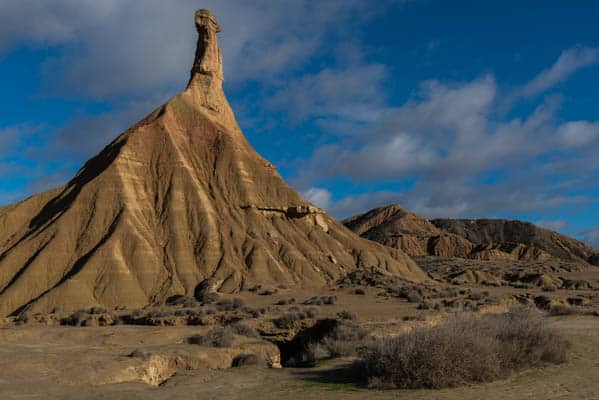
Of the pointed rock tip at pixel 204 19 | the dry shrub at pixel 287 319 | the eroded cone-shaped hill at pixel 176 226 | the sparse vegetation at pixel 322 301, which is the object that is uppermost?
the pointed rock tip at pixel 204 19

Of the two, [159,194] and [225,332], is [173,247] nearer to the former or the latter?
[159,194]

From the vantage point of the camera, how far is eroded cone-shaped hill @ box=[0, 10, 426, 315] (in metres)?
38.7

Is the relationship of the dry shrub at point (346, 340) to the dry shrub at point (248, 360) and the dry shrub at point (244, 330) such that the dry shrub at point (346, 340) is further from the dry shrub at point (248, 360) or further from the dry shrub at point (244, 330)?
the dry shrub at point (244, 330)

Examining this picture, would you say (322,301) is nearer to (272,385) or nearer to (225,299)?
(225,299)

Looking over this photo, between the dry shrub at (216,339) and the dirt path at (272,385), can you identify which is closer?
the dirt path at (272,385)

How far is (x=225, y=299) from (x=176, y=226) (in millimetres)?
12846

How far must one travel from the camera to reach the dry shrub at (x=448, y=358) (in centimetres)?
1004

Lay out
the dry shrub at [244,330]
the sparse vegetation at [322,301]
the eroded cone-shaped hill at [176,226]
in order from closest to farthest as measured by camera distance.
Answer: the dry shrub at [244,330], the sparse vegetation at [322,301], the eroded cone-shaped hill at [176,226]

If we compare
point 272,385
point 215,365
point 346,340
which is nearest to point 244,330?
point 215,365

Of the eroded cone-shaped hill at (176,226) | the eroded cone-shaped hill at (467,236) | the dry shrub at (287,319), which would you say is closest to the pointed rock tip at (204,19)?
the eroded cone-shaped hill at (176,226)

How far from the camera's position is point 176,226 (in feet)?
146

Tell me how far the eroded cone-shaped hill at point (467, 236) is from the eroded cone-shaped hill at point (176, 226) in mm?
56586

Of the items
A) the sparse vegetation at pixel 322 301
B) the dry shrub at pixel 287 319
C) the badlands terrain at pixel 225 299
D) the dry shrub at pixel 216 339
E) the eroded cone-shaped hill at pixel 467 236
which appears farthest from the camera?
the eroded cone-shaped hill at pixel 467 236

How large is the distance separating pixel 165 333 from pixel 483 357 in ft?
47.0
